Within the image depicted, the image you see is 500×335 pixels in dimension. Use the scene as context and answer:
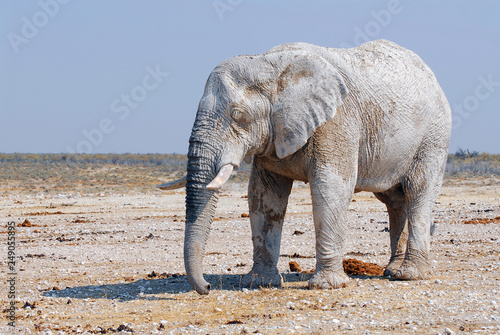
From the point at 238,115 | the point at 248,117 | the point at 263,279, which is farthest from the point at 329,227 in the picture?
the point at 238,115

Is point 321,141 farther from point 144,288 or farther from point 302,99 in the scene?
point 144,288

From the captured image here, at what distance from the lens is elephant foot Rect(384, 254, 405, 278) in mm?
12186

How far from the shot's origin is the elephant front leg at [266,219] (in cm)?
1107

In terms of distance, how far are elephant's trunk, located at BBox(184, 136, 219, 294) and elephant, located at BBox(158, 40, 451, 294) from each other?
13mm

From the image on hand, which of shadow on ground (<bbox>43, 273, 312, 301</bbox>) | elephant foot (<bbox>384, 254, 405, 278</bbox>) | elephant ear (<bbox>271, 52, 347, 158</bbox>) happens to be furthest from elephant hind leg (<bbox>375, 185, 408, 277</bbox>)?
elephant ear (<bbox>271, 52, 347, 158</bbox>)

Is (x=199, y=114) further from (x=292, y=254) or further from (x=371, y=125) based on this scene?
(x=292, y=254)

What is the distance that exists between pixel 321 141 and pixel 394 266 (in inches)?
129

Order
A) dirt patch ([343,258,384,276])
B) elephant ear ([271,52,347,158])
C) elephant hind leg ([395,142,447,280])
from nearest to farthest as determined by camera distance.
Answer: elephant ear ([271,52,347,158]) < elephant hind leg ([395,142,447,280]) < dirt patch ([343,258,384,276])

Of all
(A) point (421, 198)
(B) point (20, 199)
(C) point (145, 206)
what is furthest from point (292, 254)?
(B) point (20, 199)

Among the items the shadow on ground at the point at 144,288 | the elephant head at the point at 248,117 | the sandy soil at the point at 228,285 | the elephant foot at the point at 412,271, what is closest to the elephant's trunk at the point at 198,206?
the elephant head at the point at 248,117

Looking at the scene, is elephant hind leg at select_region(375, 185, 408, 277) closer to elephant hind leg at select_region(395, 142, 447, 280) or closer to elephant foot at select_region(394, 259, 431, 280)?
elephant hind leg at select_region(395, 142, 447, 280)

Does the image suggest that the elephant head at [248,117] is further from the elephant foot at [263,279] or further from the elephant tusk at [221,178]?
the elephant foot at [263,279]

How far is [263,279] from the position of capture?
11.0m

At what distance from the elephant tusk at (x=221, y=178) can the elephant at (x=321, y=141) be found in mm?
21
